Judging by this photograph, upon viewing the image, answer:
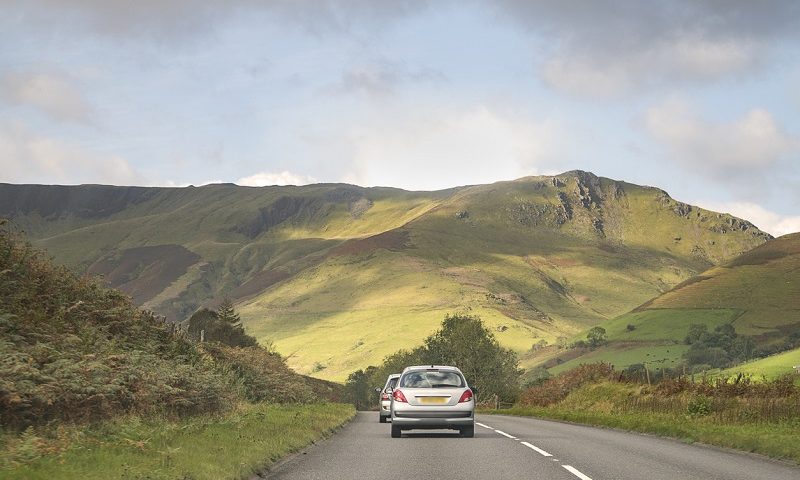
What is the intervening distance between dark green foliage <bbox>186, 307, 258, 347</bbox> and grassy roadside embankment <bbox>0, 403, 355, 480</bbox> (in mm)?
39309

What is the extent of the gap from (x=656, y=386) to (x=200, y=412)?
A: 1987 cm

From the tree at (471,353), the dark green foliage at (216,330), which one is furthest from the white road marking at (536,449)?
the tree at (471,353)

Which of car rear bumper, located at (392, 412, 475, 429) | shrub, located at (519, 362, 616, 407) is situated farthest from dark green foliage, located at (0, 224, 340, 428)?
shrub, located at (519, 362, 616, 407)

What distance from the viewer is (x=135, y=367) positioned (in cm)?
2145

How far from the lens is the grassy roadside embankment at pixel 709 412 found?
2186 cm

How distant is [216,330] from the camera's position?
61.1 meters

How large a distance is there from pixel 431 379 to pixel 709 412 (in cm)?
1011

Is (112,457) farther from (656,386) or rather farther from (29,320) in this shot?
(656,386)

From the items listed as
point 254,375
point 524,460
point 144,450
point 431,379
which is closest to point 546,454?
point 524,460

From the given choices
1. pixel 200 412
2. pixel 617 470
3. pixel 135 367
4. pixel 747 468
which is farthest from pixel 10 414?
pixel 747 468

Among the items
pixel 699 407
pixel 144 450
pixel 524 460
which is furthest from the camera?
pixel 699 407

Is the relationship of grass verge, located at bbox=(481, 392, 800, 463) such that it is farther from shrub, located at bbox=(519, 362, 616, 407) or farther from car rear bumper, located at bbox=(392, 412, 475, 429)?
shrub, located at bbox=(519, 362, 616, 407)

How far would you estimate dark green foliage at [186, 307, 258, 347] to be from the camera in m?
60.4

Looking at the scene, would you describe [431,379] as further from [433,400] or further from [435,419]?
[435,419]
